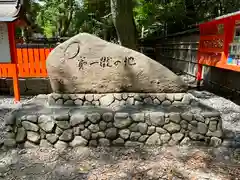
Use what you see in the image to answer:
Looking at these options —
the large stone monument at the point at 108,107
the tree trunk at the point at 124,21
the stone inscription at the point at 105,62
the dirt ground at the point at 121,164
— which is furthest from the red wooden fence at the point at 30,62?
the dirt ground at the point at 121,164

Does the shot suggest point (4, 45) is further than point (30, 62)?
No

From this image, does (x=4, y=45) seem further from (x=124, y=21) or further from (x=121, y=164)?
(x=121, y=164)

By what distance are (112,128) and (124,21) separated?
333cm

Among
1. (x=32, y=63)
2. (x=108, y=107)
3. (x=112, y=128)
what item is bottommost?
(x=112, y=128)

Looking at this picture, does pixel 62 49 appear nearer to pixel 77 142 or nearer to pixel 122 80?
pixel 122 80

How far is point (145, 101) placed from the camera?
386 centimetres

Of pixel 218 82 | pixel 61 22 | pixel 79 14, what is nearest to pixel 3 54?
pixel 218 82

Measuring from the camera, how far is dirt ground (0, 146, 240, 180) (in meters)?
2.66

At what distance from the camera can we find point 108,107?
147 inches

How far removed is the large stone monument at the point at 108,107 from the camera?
339 cm

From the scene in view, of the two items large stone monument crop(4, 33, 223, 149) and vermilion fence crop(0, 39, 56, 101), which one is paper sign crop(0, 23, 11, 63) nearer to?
vermilion fence crop(0, 39, 56, 101)

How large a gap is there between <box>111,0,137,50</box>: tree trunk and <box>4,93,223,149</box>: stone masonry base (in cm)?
296

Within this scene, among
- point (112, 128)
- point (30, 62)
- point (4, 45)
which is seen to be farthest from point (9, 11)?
point (112, 128)

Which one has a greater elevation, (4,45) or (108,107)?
(4,45)
